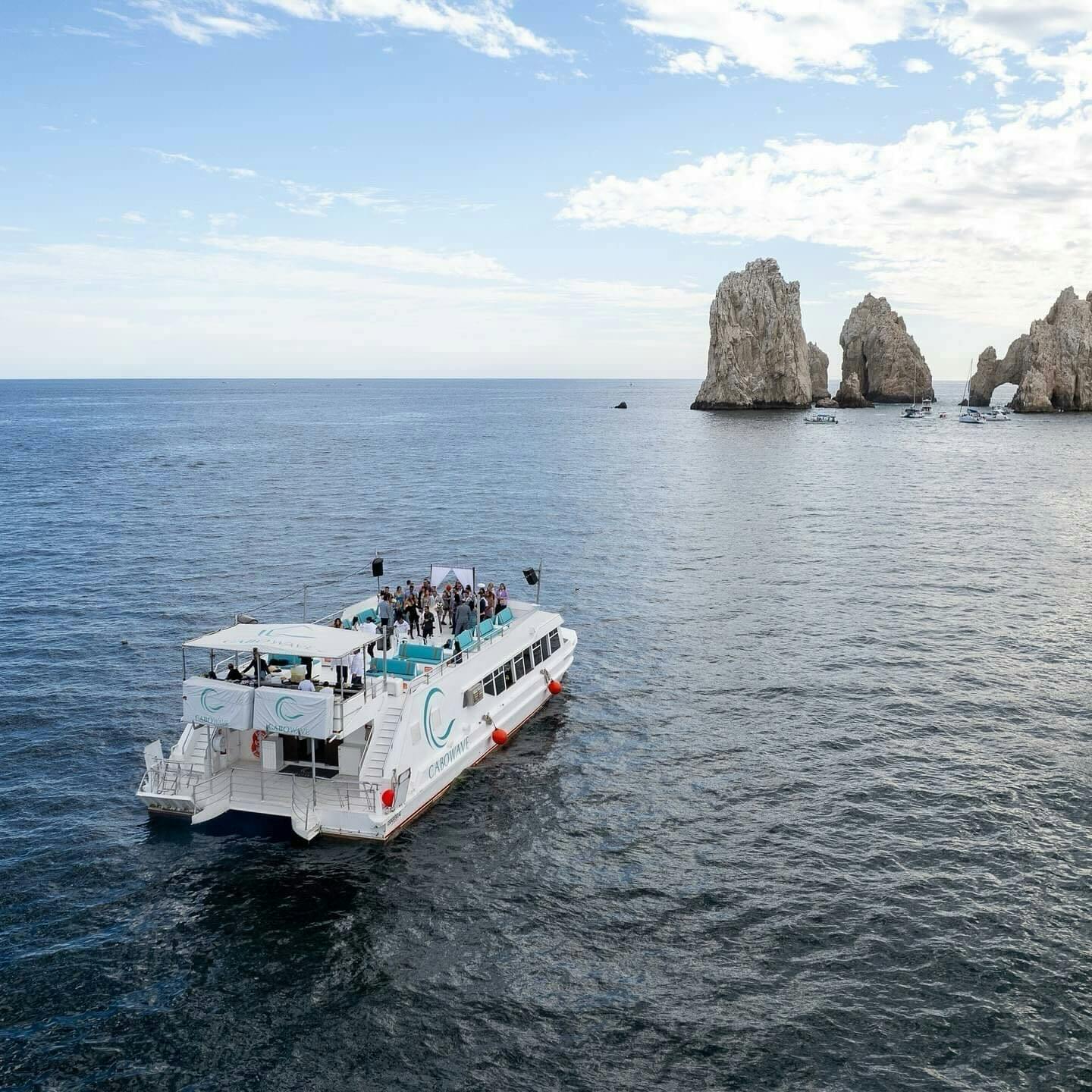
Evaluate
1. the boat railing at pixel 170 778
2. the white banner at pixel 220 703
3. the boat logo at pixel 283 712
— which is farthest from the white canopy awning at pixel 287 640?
the boat railing at pixel 170 778

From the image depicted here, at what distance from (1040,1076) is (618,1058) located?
726 cm

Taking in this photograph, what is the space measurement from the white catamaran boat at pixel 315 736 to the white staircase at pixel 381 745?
3cm

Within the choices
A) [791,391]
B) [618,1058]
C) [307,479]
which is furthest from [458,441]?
[618,1058]

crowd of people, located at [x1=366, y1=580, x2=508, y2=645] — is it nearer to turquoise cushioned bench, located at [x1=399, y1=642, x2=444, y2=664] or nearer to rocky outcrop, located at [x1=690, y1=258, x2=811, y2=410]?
turquoise cushioned bench, located at [x1=399, y1=642, x2=444, y2=664]

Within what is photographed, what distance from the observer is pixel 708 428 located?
512 ft

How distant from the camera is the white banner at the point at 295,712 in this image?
23.2 m

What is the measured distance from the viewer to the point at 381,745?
81.0 ft

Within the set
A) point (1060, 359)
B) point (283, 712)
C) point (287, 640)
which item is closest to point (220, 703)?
point (283, 712)

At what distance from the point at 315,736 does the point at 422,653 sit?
6.40m

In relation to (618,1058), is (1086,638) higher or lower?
higher

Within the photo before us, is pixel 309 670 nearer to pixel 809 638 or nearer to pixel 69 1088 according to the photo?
pixel 69 1088

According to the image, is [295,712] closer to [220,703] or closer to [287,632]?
[220,703]

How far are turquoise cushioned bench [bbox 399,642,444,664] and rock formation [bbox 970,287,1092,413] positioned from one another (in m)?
173

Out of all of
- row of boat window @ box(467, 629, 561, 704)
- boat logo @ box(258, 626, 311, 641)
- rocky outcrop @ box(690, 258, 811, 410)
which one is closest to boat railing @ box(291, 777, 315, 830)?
boat logo @ box(258, 626, 311, 641)
